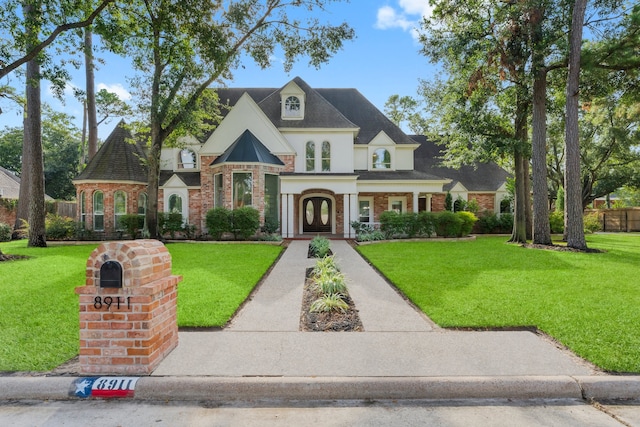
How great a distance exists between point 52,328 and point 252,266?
5.15m

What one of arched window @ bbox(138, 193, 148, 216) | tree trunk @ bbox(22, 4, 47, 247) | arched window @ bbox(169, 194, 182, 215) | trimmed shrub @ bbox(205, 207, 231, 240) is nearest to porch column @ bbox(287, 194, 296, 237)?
trimmed shrub @ bbox(205, 207, 231, 240)

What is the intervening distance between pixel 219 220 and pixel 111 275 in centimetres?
1335

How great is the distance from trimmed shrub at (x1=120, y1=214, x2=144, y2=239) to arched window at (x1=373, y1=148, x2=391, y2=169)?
45.4ft

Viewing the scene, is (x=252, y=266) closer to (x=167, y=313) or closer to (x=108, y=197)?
(x=167, y=313)

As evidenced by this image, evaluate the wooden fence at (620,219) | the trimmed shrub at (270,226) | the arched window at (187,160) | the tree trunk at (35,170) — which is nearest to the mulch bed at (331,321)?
the trimmed shrub at (270,226)

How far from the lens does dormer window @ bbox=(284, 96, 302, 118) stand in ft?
65.9

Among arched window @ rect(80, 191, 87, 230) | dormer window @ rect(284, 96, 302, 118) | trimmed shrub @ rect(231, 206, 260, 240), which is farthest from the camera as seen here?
dormer window @ rect(284, 96, 302, 118)

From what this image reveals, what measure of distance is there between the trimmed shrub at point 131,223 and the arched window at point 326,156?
10.5m

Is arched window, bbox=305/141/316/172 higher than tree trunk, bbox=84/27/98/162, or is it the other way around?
tree trunk, bbox=84/27/98/162

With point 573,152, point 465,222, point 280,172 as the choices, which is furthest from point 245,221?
point 573,152

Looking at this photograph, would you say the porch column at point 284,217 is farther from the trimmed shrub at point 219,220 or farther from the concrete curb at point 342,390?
the concrete curb at point 342,390

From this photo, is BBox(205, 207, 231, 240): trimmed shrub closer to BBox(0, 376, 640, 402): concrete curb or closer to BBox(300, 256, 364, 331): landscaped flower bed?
BBox(300, 256, 364, 331): landscaped flower bed

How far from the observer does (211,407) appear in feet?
10.2

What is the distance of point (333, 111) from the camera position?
2038cm
